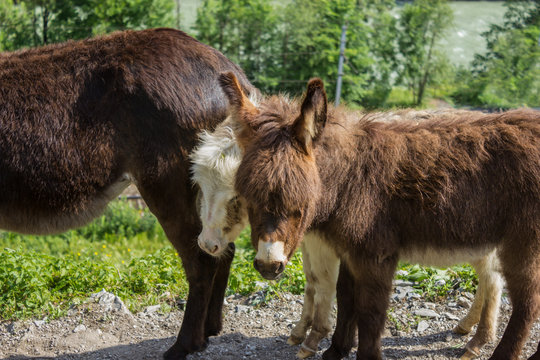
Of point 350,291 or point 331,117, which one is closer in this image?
point 331,117

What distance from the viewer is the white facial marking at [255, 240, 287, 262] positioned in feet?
10.9

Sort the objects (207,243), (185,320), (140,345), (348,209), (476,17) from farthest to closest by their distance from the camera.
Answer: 1. (476,17)
2. (140,345)
3. (185,320)
4. (207,243)
5. (348,209)

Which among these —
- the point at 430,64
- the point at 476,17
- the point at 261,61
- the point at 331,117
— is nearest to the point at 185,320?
the point at 331,117

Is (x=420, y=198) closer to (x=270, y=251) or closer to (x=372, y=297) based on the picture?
(x=372, y=297)

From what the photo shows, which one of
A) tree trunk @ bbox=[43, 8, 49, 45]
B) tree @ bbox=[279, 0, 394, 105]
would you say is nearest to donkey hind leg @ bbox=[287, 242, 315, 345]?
tree @ bbox=[279, 0, 394, 105]

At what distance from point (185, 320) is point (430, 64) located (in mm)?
12275

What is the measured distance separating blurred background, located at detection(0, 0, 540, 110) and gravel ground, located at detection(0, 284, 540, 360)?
8.43m

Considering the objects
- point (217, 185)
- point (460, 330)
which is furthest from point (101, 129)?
point (460, 330)

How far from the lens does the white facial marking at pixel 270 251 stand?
3326mm

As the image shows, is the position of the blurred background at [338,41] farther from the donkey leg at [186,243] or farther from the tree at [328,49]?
the donkey leg at [186,243]

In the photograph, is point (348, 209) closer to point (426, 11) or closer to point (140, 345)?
point (140, 345)

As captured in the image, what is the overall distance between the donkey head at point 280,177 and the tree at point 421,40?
39.1ft

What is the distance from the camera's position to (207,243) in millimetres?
4129

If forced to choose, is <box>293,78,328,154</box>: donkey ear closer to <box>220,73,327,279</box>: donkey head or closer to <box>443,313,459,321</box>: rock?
<box>220,73,327,279</box>: donkey head
